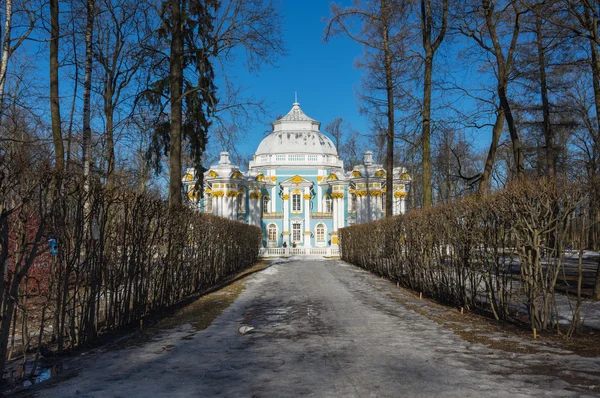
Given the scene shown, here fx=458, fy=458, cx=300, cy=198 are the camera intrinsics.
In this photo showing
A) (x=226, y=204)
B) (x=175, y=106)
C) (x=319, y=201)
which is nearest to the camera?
(x=175, y=106)

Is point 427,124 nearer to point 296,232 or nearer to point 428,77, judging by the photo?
point 428,77


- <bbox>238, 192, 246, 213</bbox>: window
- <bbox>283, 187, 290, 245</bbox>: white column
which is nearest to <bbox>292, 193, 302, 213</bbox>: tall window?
<bbox>283, 187, 290, 245</bbox>: white column

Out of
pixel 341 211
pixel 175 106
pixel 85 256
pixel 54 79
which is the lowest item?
pixel 85 256

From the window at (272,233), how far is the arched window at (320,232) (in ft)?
14.1

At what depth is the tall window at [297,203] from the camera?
47250 millimetres

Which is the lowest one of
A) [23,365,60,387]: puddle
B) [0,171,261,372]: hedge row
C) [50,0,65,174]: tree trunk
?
[23,365,60,387]: puddle

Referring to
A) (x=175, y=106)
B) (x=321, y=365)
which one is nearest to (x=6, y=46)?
(x=175, y=106)

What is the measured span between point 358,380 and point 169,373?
6.28 ft

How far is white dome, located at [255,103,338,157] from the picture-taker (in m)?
49.0

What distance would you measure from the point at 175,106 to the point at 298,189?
34608 millimetres

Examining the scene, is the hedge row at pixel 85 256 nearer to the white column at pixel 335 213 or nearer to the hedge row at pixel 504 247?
the hedge row at pixel 504 247

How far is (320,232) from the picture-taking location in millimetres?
47062

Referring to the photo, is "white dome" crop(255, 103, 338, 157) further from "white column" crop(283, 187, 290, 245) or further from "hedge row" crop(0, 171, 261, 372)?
"hedge row" crop(0, 171, 261, 372)

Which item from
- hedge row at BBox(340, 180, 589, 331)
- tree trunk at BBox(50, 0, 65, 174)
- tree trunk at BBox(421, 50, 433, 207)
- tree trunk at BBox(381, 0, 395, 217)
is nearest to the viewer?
hedge row at BBox(340, 180, 589, 331)
